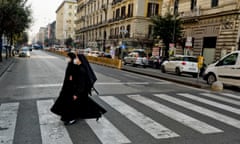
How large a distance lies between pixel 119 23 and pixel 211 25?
90.0 ft

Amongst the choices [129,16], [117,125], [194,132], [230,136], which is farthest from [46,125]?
[129,16]

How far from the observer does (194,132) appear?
5.13m

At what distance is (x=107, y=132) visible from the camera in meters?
4.95

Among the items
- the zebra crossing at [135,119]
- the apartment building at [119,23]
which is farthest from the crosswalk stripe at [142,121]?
the apartment building at [119,23]

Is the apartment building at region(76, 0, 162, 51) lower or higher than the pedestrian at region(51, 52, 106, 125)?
higher

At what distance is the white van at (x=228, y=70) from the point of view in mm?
11984

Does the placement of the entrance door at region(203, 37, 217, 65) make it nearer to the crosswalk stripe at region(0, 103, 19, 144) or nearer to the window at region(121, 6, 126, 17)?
the crosswalk stripe at region(0, 103, 19, 144)

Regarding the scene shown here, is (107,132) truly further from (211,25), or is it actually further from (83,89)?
(211,25)

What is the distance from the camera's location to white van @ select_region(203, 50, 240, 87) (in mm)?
11984

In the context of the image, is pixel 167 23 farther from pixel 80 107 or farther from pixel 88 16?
pixel 88 16

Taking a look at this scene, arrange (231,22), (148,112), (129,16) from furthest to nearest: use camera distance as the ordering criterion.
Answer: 1. (129,16)
2. (231,22)
3. (148,112)

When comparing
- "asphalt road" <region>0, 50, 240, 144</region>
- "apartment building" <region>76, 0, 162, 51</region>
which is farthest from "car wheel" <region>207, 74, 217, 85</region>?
"apartment building" <region>76, 0, 162, 51</region>

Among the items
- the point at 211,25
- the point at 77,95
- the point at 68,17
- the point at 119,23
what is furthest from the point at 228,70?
the point at 68,17

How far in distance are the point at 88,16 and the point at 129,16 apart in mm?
30643
